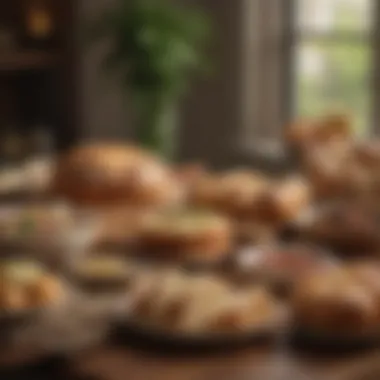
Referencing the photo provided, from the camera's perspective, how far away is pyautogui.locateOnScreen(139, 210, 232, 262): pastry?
1.77m

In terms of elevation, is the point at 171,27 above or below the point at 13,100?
above

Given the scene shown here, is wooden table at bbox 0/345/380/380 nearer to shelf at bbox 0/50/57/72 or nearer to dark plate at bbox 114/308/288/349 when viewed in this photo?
dark plate at bbox 114/308/288/349

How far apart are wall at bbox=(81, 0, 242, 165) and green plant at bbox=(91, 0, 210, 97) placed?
0.40 meters

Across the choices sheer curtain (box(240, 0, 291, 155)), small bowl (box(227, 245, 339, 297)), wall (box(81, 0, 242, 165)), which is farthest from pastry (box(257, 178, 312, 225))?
wall (box(81, 0, 242, 165))

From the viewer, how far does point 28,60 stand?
4.21 m

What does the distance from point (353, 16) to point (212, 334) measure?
2.74m

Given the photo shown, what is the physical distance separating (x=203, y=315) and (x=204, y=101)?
2.90 metres

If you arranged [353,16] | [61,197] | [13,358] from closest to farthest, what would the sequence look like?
[13,358], [61,197], [353,16]

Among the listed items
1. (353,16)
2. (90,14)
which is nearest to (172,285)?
(353,16)

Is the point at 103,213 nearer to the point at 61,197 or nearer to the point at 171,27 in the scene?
the point at 61,197

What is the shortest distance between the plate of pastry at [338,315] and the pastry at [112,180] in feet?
2.81

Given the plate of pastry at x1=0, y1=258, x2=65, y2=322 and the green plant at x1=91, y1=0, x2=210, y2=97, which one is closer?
the plate of pastry at x1=0, y1=258, x2=65, y2=322

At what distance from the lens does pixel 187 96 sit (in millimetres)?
4242

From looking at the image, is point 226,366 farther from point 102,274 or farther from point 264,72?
point 264,72
